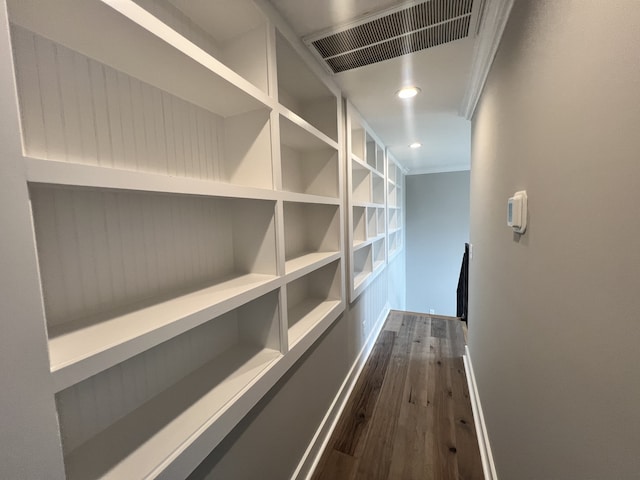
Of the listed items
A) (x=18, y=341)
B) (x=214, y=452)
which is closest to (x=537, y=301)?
(x=214, y=452)

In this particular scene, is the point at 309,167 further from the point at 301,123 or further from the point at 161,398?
the point at 161,398

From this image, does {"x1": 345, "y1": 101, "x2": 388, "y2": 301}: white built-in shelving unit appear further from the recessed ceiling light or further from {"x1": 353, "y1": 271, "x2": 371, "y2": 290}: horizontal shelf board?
the recessed ceiling light

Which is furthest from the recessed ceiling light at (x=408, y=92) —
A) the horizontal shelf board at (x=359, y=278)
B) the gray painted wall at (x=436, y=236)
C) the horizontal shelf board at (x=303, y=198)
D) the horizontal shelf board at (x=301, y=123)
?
the gray painted wall at (x=436, y=236)

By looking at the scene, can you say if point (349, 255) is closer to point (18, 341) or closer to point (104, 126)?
point (104, 126)

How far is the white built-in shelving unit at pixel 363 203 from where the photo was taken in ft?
6.95

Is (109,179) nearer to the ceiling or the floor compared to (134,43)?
nearer to the floor

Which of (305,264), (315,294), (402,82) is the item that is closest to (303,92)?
(402,82)

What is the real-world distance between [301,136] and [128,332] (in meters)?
1.27

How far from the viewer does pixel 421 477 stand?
4.94 feet

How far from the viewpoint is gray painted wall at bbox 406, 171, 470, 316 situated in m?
5.38

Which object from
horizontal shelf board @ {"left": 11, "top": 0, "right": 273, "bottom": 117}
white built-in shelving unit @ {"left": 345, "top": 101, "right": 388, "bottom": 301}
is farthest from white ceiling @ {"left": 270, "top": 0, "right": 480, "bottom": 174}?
horizontal shelf board @ {"left": 11, "top": 0, "right": 273, "bottom": 117}

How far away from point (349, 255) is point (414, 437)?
1.32m

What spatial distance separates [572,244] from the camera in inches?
25.8

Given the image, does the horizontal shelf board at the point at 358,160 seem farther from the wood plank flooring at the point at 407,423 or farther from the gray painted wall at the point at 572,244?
the wood plank flooring at the point at 407,423
